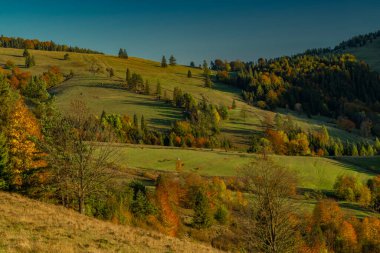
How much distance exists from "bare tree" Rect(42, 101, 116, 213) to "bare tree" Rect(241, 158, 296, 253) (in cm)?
1703

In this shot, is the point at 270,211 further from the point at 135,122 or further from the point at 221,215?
the point at 135,122

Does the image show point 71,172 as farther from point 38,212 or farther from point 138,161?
point 138,161

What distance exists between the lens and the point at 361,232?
8750 cm

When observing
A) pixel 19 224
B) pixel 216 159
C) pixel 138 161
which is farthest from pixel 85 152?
pixel 216 159

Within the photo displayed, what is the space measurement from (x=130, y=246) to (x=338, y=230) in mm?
79015

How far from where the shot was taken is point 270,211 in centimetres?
3719

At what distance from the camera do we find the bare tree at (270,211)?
36.9m

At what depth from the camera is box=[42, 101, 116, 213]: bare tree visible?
125 ft

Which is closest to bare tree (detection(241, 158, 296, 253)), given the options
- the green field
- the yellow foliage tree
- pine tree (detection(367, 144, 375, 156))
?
the yellow foliage tree

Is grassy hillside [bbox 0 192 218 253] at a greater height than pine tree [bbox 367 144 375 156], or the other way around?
grassy hillside [bbox 0 192 218 253]

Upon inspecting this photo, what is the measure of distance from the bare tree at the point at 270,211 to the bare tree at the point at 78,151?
55.9 ft

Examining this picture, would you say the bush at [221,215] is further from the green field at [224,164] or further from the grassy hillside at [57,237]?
the grassy hillside at [57,237]

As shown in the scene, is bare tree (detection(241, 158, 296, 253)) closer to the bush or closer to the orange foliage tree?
the orange foliage tree

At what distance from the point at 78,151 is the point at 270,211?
22.2 m
